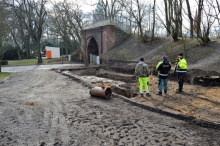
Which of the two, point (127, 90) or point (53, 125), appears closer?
point (53, 125)

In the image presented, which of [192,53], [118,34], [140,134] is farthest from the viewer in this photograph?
[118,34]

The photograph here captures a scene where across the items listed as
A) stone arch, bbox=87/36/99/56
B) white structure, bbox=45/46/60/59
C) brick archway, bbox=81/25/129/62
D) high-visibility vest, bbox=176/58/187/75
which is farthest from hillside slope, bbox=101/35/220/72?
white structure, bbox=45/46/60/59

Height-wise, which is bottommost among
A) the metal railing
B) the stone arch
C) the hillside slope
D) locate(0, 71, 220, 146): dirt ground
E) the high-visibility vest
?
locate(0, 71, 220, 146): dirt ground

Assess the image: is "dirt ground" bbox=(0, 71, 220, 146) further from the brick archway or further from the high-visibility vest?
the brick archway

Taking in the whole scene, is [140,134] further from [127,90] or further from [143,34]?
[143,34]

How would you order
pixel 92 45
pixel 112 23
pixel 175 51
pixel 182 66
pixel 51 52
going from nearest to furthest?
pixel 182 66 < pixel 175 51 < pixel 112 23 < pixel 92 45 < pixel 51 52

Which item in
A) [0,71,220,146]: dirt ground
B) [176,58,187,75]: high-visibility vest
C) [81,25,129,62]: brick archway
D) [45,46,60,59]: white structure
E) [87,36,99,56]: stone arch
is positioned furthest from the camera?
[45,46,60,59]: white structure

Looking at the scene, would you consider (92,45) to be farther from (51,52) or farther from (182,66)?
(182,66)

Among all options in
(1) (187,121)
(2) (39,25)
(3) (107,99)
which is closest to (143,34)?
(2) (39,25)

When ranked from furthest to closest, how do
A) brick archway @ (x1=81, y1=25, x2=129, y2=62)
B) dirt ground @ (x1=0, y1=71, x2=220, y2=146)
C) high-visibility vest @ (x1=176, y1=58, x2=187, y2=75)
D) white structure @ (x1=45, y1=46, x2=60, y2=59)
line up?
white structure @ (x1=45, y1=46, x2=60, y2=59) → brick archway @ (x1=81, y1=25, x2=129, y2=62) → high-visibility vest @ (x1=176, y1=58, x2=187, y2=75) → dirt ground @ (x1=0, y1=71, x2=220, y2=146)

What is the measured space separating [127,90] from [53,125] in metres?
4.86

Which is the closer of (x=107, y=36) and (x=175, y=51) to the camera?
(x=175, y=51)

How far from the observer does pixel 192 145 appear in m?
3.22

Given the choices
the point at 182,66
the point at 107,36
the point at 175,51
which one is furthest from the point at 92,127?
the point at 107,36
